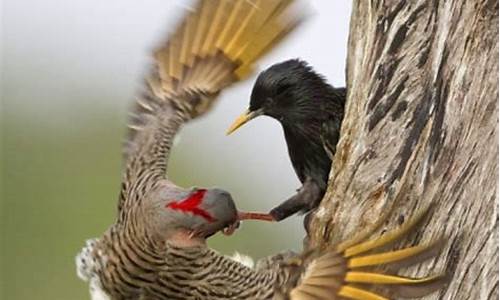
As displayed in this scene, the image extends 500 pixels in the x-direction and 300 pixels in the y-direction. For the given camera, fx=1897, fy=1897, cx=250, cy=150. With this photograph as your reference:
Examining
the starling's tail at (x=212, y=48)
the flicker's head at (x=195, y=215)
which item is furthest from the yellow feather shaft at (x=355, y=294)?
the starling's tail at (x=212, y=48)

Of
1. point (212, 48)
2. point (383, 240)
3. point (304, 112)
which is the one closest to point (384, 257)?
point (383, 240)

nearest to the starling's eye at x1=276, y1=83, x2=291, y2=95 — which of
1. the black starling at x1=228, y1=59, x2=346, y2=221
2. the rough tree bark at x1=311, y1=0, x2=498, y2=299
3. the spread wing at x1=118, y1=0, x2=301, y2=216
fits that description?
the black starling at x1=228, y1=59, x2=346, y2=221

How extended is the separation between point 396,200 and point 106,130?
3275mm

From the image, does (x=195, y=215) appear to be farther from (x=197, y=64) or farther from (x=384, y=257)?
(x=197, y=64)

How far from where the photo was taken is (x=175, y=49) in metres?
6.51

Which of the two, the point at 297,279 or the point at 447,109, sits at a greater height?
the point at 447,109

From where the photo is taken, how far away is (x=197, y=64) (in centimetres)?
650

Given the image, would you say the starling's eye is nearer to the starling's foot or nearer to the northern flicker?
the northern flicker

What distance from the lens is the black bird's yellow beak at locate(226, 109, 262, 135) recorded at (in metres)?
6.70

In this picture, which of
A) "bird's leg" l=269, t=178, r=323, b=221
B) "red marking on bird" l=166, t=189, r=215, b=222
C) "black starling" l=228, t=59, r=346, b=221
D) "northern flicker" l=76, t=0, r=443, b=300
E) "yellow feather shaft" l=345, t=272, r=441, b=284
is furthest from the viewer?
"black starling" l=228, t=59, r=346, b=221

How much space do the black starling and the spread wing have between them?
0.82ft

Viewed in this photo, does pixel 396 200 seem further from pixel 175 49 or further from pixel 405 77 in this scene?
pixel 175 49

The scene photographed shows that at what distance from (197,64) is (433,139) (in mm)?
1213

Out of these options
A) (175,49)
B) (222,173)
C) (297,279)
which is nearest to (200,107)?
(175,49)
